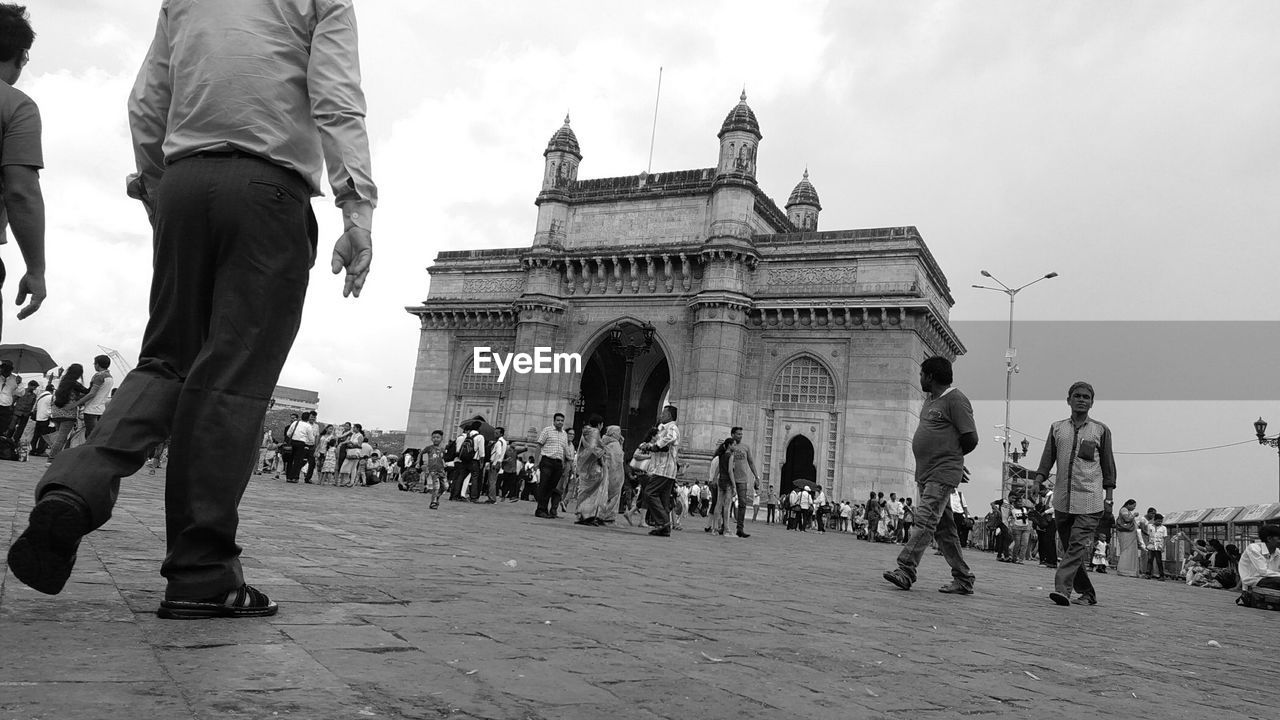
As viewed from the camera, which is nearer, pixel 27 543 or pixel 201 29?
pixel 27 543

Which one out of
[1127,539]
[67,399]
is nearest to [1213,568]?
[1127,539]

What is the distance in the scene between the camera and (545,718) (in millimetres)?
1729

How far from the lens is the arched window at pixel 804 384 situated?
96.0 feet

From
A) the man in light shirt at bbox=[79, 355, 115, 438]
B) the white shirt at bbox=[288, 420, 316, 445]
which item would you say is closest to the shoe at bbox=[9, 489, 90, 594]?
the man in light shirt at bbox=[79, 355, 115, 438]

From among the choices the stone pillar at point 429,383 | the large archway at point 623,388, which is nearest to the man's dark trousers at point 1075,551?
the large archway at point 623,388

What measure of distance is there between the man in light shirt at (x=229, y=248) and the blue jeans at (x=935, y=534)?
5040 mm

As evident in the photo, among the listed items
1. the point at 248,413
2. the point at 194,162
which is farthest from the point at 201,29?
the point at 248,413

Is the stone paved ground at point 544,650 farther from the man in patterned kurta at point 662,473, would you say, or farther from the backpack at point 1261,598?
the man in patterned kurta at point 662,473

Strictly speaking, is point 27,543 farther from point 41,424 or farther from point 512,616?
point 41,424

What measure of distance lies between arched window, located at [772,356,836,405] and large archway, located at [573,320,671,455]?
5.94 m

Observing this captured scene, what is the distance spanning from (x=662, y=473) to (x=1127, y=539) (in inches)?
492

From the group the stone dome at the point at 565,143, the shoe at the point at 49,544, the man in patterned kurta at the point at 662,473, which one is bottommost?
the shoe at the point at 49,544

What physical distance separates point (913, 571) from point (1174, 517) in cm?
2668

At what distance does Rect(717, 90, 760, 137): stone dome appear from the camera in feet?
103
